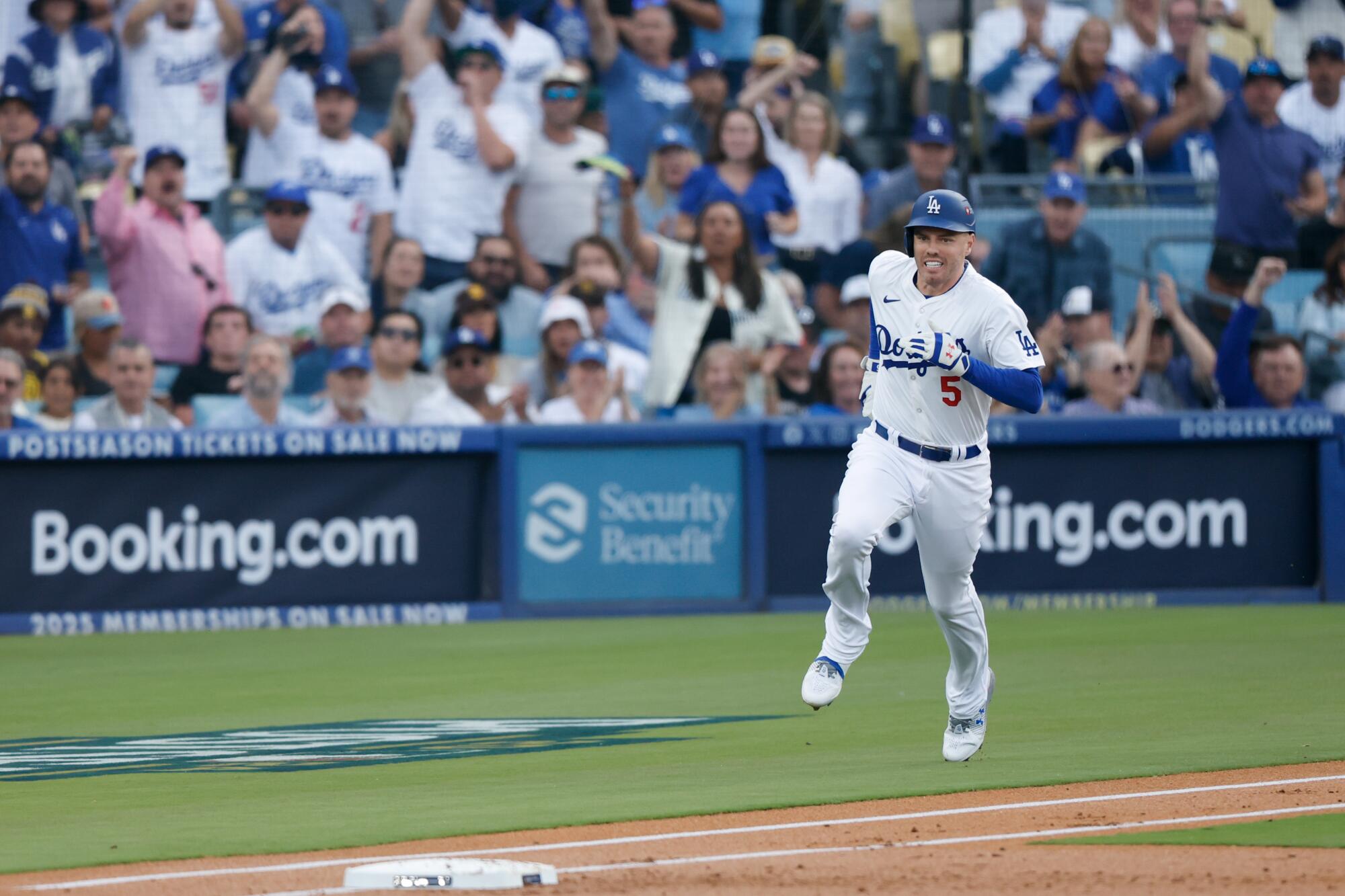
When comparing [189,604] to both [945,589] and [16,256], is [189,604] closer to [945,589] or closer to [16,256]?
[16,256]

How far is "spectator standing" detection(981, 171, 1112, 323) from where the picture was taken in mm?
14906

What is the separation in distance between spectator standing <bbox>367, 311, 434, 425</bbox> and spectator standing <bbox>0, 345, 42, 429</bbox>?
2.25m

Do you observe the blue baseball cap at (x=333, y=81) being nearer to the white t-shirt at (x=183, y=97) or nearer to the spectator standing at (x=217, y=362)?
the white t-shirt at (x=183, y=97)

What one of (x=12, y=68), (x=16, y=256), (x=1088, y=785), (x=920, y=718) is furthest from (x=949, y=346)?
(x=12, y=68)

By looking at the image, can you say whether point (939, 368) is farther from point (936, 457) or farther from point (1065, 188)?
point (1065, 188)

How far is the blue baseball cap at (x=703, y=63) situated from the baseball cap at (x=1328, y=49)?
471cm

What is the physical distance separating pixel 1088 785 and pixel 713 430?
7.44 m

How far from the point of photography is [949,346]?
23.5 ft

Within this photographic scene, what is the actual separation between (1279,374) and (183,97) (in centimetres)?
833

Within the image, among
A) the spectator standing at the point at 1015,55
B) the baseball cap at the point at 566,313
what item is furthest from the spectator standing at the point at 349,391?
the spectator standing at the point at 1015,55

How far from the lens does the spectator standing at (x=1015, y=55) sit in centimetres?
1661

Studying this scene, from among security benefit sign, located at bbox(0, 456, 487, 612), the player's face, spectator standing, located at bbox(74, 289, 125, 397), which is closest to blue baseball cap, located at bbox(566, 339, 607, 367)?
security benefit sign, located at bbox(0, 456, 487, 612)

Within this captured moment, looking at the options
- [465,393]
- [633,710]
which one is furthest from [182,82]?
[633,710]

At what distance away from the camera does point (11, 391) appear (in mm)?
13234
